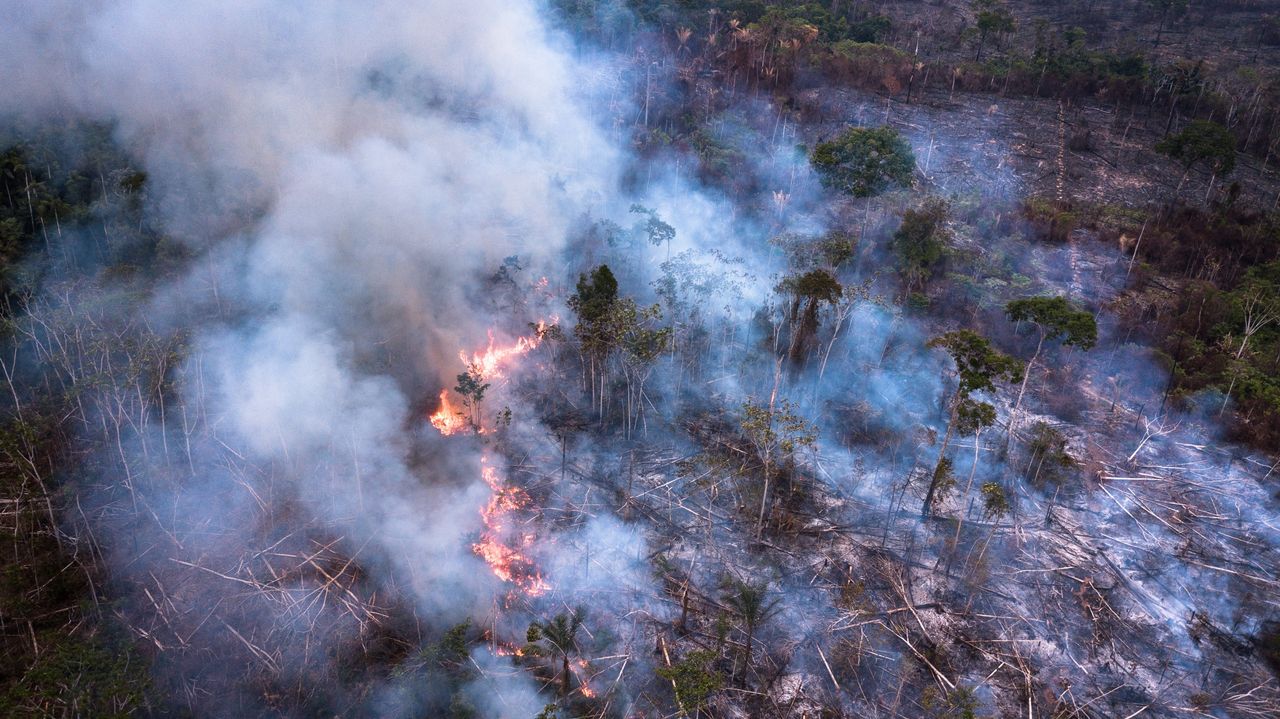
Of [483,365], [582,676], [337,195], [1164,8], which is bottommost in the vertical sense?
[582,676]

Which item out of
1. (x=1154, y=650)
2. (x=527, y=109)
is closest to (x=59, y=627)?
(x=1154, y=650)

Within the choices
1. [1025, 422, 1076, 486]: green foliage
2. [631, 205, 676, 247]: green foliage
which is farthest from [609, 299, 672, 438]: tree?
[1025, 422, 1076, 486]: green foliage

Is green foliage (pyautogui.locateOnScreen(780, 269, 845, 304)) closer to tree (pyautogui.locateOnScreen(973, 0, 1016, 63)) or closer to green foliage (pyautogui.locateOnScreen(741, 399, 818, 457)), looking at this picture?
green foliage (pyautogui.locateOnScreen(741, 399, 818, 457))

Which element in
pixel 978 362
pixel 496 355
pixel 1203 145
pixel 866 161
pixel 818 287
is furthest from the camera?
pixel 1203 145

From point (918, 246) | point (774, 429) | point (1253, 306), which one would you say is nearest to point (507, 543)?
Answer: point (774, 429)

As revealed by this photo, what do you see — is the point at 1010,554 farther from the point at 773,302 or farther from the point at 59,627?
the point at 59,627

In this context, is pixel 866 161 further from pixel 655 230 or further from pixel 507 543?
pixel 507 543

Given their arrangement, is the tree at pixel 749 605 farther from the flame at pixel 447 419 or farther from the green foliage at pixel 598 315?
the flame at pixel 447 419

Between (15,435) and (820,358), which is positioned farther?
(820,358)
